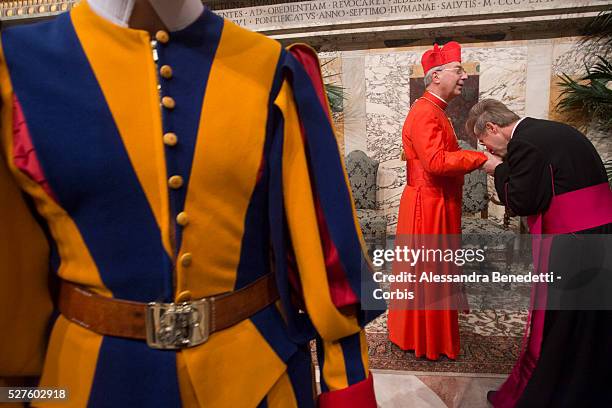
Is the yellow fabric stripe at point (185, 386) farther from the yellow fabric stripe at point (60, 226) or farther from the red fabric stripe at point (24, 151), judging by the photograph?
the red fabric stripe at point (24, 151)

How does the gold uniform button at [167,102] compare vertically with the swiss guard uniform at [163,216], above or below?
above

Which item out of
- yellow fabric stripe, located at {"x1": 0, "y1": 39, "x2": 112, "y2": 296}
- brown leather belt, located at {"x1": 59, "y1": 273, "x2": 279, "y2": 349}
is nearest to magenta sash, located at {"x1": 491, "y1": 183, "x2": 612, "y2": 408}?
brown leather belt, located at {"x1": 59, "y1": 273, "x2": 279, "y2": 349}

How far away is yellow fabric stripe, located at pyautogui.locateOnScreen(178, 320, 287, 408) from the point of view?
0.69m

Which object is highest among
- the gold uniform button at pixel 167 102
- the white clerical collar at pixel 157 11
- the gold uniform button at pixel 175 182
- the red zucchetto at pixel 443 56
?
the red zucchetto at pixel 443 56

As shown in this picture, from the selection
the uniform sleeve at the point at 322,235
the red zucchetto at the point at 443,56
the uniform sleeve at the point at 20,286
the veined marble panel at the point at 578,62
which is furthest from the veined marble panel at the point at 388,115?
the uniform sleeve at the point at 20,286

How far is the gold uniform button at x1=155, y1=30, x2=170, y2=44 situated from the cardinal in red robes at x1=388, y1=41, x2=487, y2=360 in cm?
204

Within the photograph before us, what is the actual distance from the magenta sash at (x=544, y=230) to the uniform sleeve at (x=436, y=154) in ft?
1.51

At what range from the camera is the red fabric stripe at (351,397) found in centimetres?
76

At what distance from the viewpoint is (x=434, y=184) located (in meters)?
2.66

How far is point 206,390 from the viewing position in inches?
27.3

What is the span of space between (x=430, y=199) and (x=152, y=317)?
2.19 m

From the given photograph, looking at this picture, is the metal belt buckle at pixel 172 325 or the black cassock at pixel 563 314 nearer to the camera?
the metal belt buckle at pixel 172 325

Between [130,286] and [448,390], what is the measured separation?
2.15 m

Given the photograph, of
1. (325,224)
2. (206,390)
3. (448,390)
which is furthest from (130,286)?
(448,390)
